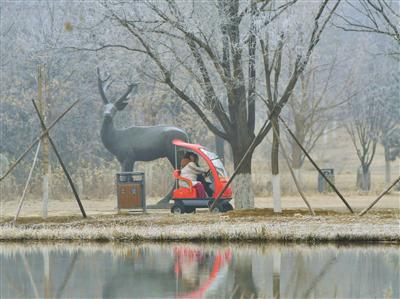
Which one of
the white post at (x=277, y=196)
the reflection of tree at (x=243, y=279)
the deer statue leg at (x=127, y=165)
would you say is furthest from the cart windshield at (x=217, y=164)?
the reflection of tree at (x=243, y=279)

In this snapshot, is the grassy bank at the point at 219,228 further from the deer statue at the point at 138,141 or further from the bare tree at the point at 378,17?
the deer statue at the point at 138,141

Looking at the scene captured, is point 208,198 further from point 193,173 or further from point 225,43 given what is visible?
point 225,43

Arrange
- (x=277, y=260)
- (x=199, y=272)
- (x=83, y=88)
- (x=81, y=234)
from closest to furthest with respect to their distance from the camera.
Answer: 1. (x=199, y=272)
2. (x=277, y=260)
3. (x=81, y=234)
4. (x=83, y=88)

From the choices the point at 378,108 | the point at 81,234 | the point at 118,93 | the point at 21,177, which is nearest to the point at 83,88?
the point at 118,93

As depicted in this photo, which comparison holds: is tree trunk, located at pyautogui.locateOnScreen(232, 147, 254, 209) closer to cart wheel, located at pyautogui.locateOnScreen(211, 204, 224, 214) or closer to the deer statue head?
cart wheel, located at pyautogui.locateOnScreen(211, 204, 224, 214)

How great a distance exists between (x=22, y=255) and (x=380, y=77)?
47495mm

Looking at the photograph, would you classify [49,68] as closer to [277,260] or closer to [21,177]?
[21,177]

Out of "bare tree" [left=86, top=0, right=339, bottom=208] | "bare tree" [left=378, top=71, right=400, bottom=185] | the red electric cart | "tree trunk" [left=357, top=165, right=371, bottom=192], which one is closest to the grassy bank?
the red electric cart

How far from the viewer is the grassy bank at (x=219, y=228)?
68.1 feet

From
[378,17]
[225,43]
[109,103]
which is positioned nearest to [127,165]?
[109,103]

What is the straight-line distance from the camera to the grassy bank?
20.8m

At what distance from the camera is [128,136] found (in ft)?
123

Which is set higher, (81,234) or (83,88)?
(83,88)

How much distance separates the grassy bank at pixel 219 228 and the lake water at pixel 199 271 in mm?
1048
